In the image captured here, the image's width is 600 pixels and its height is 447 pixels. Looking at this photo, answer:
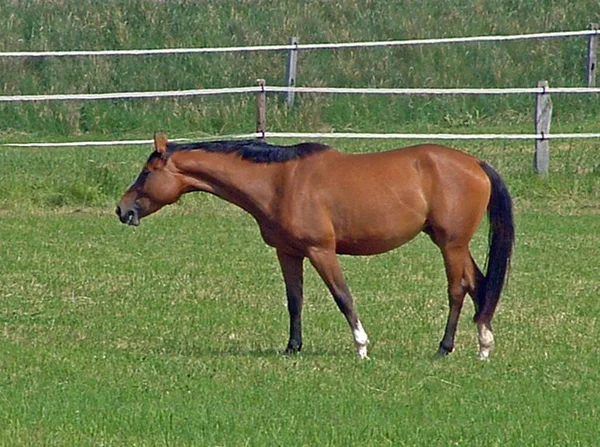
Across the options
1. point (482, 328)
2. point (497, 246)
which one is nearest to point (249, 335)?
point (482, 328)

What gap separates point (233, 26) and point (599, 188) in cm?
923

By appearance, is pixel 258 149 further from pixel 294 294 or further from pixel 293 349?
pixel 293 349

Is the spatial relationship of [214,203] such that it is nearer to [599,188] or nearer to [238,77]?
[599,188]

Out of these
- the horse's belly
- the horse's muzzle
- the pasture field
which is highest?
the horse's muzzle

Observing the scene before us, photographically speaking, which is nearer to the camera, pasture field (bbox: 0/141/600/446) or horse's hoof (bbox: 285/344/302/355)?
pasture field (bbox: 0/141/600/446)

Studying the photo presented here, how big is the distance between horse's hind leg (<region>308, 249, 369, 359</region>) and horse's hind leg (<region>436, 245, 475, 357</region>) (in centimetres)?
54

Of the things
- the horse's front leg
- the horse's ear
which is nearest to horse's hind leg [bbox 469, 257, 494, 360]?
the horse's front leg

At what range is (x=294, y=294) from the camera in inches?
358

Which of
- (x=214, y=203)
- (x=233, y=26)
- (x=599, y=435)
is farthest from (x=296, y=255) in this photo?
(x=233, y=26)

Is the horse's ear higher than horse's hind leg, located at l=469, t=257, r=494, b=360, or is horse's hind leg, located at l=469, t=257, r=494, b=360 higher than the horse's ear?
the horse's ear

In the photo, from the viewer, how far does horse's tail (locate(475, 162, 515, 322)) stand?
346 inches

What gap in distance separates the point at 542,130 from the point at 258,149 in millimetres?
8461

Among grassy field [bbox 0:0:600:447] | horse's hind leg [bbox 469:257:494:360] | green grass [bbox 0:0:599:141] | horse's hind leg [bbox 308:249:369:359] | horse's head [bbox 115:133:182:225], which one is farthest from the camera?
green grass [bbox 0:0:599:141]

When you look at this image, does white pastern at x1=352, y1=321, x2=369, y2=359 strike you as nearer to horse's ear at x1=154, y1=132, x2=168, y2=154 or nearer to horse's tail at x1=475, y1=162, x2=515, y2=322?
horse's tail at x1=475, y1=162, x2=515, y2=322
